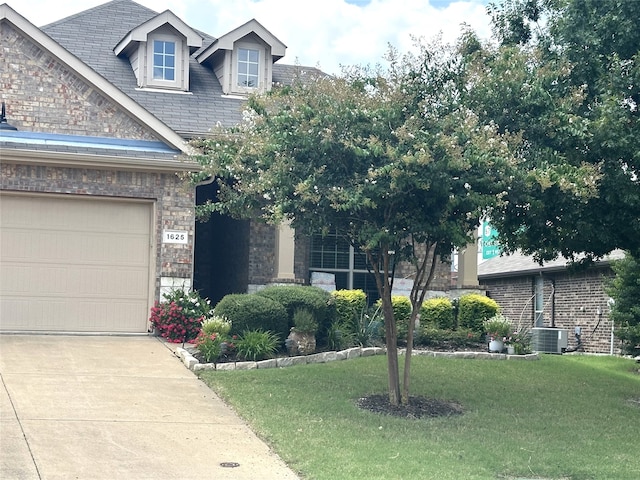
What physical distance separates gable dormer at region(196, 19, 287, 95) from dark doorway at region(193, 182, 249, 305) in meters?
2.46

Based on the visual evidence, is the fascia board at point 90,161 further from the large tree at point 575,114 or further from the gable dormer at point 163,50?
the large tree at point 575,114

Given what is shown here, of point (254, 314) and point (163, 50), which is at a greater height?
point (163, 50)

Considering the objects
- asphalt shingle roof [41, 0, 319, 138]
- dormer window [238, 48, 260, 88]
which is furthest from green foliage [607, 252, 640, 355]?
dormer window [238, 48, 260, 88]

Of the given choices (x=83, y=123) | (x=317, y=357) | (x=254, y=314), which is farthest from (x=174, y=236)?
(x=317, y=357)

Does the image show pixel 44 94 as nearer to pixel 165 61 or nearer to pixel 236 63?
pixel 165 61

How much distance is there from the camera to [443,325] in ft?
58.0

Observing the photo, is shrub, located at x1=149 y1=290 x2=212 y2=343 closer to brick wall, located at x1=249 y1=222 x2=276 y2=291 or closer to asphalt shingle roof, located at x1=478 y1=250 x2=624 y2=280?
brick wall, located at x1=249 y1=222 x2=276 y2=291

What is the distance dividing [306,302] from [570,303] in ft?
39.7

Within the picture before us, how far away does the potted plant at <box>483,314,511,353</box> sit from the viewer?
16594mm

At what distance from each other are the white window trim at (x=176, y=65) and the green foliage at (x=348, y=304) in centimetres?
632

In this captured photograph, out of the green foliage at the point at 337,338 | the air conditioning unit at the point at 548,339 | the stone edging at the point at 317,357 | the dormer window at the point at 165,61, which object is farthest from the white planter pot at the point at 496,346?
the dormer window at the point at 165,61

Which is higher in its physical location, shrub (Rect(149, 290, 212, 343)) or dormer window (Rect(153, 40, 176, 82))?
dormer window (Rect(153, 40, 176, 82))

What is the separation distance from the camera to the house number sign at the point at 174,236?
16.4 metres

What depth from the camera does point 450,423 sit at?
10.8 meters
